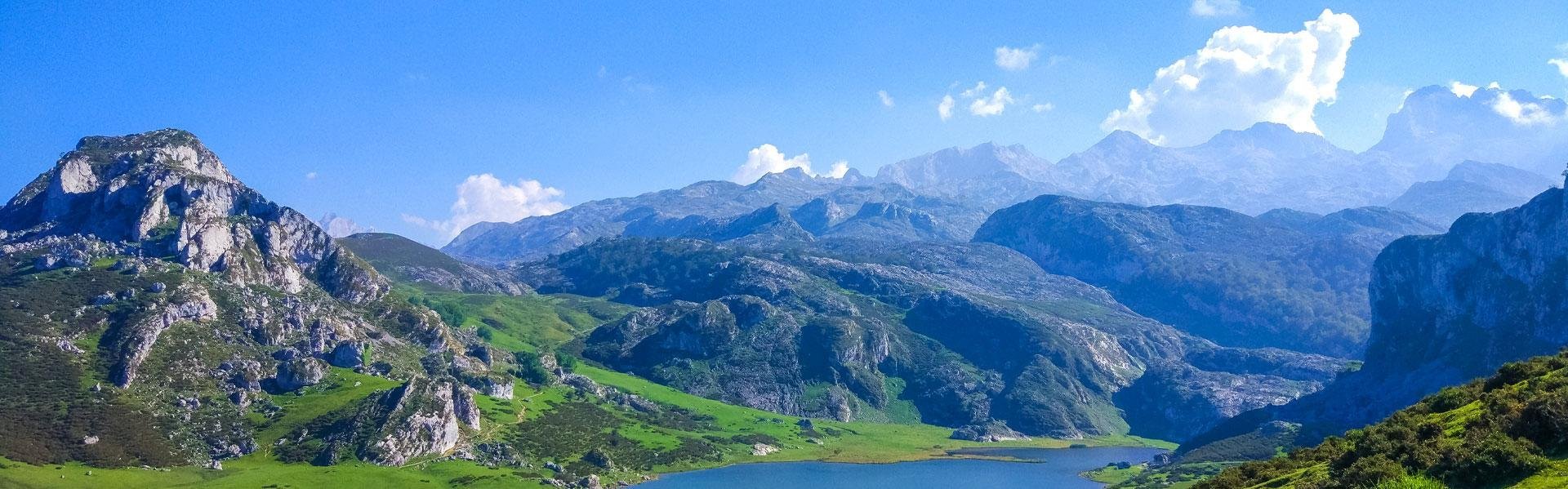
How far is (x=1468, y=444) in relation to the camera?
41906 millimetres

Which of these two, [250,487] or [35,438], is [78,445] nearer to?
[35,438]

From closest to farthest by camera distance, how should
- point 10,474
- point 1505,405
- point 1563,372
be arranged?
point 1505,405 < point 1563,372 < point 10,474

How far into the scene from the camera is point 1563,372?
4869 cm

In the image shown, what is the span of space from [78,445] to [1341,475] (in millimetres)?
231610

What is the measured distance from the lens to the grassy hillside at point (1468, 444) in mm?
39594

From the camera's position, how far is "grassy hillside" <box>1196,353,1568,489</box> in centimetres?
3959

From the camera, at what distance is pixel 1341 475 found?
46312 mm

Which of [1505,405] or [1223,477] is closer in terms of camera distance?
[1505,405]

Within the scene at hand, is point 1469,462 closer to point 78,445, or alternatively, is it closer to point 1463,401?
point 1463,401

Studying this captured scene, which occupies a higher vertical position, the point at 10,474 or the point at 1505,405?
the point at 1505,405

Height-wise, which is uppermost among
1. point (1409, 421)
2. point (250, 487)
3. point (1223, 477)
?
point (1409, 421)

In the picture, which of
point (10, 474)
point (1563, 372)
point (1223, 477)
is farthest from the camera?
point (10, 474)

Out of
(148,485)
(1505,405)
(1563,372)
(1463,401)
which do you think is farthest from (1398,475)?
(148,485)

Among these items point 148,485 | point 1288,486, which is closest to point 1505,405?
point 1288,486
